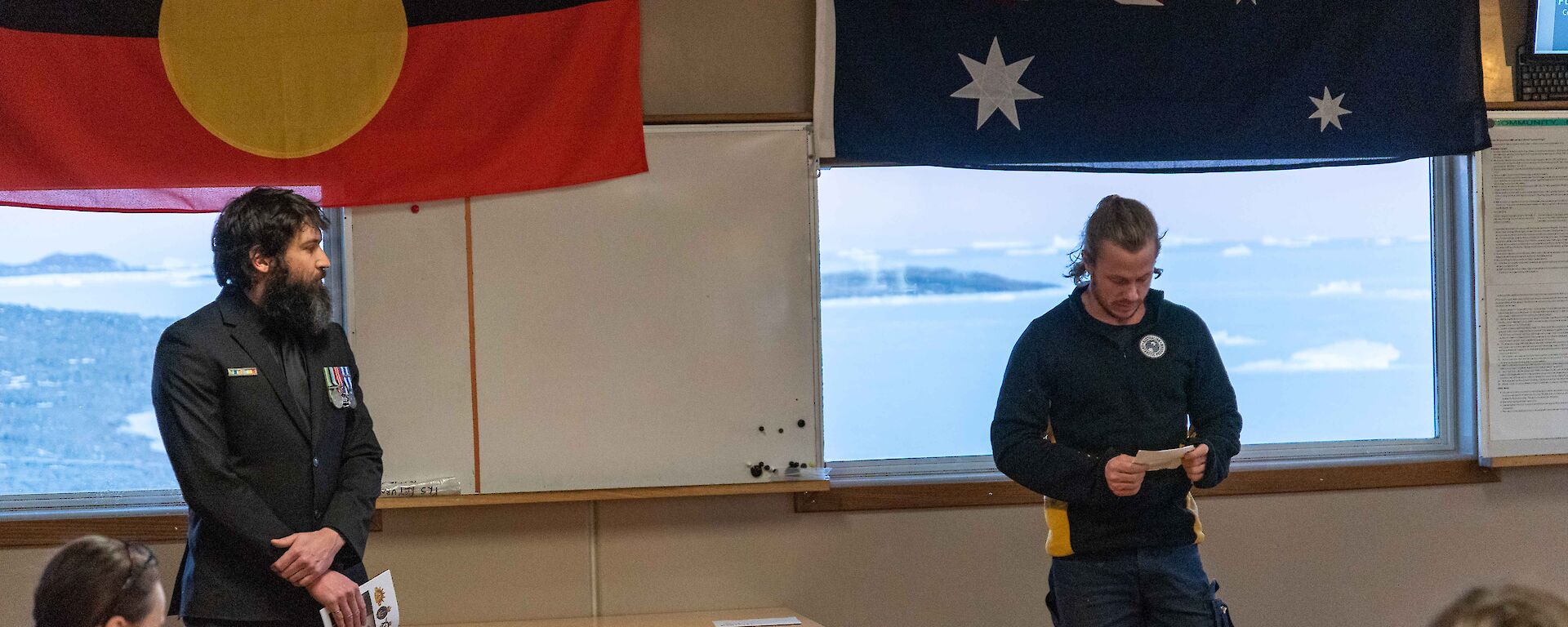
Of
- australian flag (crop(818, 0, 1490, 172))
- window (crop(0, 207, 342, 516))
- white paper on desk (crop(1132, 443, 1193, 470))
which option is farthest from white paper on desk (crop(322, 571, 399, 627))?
australian flag (crop(818, 0, 1490, 172))

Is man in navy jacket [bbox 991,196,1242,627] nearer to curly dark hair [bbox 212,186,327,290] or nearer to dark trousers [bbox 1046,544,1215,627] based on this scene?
dark trousers [bbox 1046,544,1215,627]

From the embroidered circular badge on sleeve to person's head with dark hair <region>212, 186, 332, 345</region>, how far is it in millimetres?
1632

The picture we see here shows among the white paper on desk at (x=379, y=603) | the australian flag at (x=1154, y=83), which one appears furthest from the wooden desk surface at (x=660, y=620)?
the australian flag at (x=1154, y=83)

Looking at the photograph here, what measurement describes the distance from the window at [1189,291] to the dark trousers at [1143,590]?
1.29 m

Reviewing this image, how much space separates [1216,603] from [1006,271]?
4.96 feet

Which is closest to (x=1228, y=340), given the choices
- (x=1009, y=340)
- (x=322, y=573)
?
(x=1009, y=340)

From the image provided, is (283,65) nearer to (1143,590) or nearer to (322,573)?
(322,573)

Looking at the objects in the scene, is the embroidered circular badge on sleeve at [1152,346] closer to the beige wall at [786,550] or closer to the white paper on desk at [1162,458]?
the white paper on desk at [1162,458]

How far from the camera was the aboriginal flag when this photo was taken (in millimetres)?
3123

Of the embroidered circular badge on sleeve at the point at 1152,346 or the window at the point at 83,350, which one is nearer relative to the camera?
the embroidered circular badge on sleeve at the point at 1152,346

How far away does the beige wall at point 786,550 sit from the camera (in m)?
3.34

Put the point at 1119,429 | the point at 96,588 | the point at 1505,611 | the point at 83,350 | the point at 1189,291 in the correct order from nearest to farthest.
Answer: the point at 1505,611, the point at 96,588, the point at 1119,429, the point at 83,350, the point at 1189,291

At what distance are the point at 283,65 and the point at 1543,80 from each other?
3.74 metres

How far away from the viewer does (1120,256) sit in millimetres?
2268
